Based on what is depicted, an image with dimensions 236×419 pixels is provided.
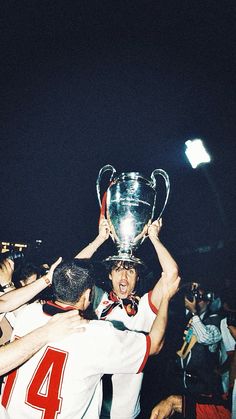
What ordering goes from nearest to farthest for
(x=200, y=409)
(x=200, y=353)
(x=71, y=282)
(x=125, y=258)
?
(x=71, y=282), (x=125, y=258), (x=200, y=409), (x=200, y=353)

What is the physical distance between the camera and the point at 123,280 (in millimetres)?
3391

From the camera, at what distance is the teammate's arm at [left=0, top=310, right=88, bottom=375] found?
159 centimetres

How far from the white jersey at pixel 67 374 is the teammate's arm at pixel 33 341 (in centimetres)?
12

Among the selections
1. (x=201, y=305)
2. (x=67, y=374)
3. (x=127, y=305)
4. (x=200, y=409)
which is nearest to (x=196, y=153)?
(x=201, y=305)

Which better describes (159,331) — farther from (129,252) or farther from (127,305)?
(127,305)

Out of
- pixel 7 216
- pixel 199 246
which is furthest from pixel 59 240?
pixel 199 246

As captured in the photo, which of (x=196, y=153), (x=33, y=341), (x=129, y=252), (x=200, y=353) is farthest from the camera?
(x=196, y=153)

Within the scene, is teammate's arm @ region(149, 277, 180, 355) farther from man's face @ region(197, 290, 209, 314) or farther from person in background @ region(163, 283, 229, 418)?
man's face @ region(197, 290, 209, 314)

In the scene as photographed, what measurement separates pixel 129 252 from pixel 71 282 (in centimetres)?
81

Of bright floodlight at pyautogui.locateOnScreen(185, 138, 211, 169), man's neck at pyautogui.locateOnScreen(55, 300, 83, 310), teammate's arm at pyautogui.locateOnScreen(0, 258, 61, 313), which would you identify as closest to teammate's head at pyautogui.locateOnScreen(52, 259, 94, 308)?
man's neck at pyautogui.locateOnScreen(55, 300, 83, 310)

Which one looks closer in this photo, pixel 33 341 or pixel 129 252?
pixel 33 341

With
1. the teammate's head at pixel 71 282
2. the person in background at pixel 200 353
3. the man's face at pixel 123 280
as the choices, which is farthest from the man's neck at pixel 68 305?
the person in background at pixel 200 353

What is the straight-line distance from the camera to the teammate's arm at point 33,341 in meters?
1.59

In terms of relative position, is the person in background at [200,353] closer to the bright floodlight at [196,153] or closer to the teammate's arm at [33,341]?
the bright floodlight at [196,153]
